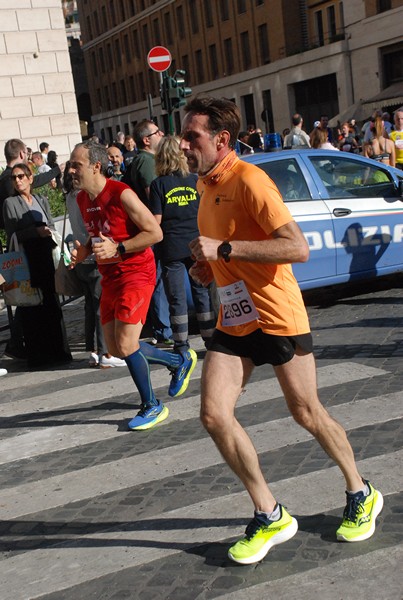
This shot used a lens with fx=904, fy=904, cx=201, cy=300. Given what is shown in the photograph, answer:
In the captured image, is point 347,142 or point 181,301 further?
point 347,142

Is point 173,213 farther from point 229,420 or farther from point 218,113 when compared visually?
point 229,420

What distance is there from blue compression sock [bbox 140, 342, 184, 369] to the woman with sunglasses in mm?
1940

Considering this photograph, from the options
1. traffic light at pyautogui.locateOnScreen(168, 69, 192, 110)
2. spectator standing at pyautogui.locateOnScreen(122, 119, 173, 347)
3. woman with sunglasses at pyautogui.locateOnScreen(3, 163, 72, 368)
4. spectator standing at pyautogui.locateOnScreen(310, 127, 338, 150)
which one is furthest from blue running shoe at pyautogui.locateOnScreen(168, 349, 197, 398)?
traffic light at pyautogui.locateOnScreen(168, 69, 192, 110)

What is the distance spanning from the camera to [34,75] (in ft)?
69.7

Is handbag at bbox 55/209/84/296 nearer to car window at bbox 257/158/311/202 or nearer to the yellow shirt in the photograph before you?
car window at bbox 257/158/311/202

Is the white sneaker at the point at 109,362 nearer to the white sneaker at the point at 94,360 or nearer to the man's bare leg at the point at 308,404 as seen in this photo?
the white sneaker at the point at 94,360

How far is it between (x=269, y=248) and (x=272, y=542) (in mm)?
1252

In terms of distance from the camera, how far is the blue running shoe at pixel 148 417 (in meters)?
5.93

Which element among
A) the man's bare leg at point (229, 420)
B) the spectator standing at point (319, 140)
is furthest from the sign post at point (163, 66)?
the man's bare leg at point (229, 420)

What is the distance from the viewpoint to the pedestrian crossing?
3695 mm

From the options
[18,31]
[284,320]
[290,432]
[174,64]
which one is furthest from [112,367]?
[174,64]

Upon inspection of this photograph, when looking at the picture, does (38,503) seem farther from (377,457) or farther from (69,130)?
(69,130)

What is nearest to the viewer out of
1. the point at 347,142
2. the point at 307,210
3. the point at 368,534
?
the point at 368,534

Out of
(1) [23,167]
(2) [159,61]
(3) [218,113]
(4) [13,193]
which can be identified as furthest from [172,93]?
(3) [218,113]
